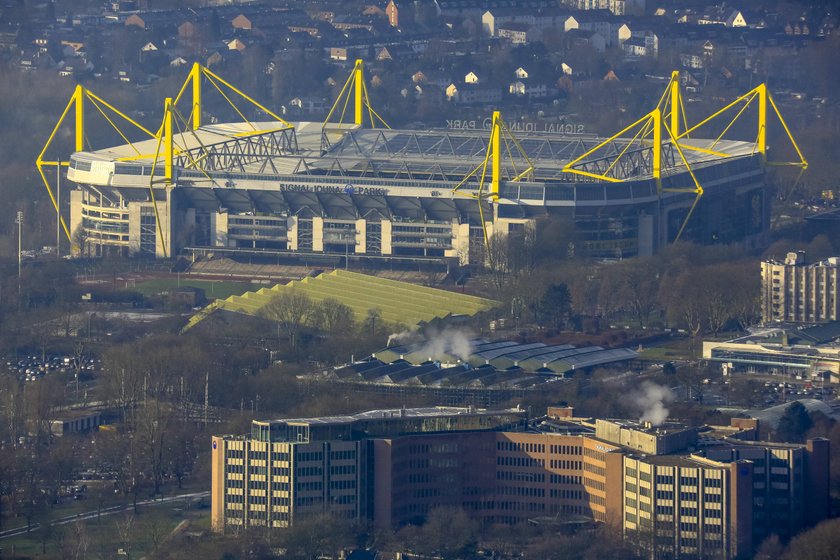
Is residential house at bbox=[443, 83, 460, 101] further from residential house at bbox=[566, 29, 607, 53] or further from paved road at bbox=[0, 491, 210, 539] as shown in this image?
paved road at bbox=[0, 491, 210, 539]

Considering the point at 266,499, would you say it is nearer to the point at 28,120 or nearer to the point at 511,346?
the point at 511,346

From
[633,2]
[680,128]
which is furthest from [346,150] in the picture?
[633,2]

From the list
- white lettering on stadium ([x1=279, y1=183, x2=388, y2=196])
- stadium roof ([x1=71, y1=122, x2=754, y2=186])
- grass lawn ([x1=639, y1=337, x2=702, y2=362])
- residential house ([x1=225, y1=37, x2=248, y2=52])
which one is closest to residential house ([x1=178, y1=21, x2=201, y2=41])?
residential house ([x1=225, y1=37, x2=248, y2=52])

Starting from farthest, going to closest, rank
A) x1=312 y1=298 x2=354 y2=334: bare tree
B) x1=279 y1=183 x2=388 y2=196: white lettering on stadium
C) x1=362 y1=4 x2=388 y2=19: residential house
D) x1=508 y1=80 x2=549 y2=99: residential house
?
x1=362 y1=4 x2=388 y2=19: residential house, x1=508 y1=80 x2=549 y2=99: residential house, x1=279 y1=183 x2=388 y2=196: white lettering on stadium, x1=312 y1=298 x2=354 y2=334: bare tree

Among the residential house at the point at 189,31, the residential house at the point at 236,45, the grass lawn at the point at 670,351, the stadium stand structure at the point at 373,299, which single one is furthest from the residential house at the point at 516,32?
the grass lawn at the point at 670,351

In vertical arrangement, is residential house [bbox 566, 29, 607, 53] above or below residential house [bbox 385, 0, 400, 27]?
below

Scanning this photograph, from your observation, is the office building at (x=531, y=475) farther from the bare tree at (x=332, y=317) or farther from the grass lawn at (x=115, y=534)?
the bare tree at (x=332, y=317)
